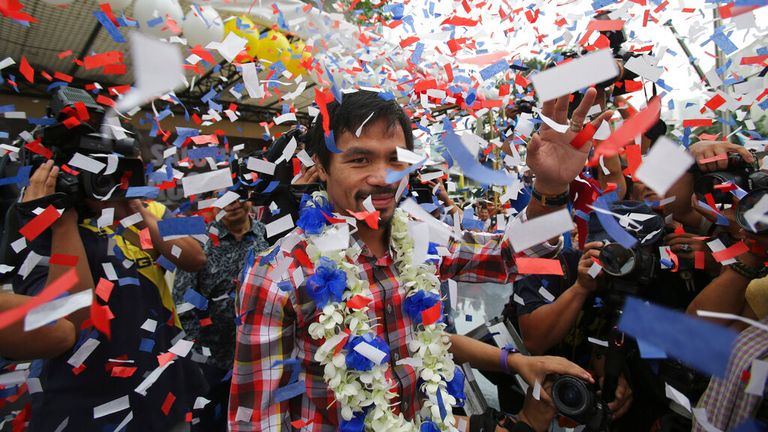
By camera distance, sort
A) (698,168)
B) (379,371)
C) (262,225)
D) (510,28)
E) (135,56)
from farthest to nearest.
→ (262,225) < (510,28) < (698,168) < (379,371) < (135,56)

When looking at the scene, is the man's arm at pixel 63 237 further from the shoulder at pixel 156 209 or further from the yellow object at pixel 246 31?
the yellow object at pixel 246 31

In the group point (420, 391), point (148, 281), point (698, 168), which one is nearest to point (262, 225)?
point (148, 281)

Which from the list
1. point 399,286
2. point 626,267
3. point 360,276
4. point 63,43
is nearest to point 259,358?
point 360,276

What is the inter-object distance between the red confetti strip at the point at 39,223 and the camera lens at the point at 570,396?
1.84 meters

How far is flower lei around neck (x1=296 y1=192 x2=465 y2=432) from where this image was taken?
1.17 m

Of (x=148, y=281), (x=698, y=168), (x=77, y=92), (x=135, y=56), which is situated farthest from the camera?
(x=148, y=281)

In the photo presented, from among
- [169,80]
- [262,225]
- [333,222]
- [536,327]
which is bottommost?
[262,225]

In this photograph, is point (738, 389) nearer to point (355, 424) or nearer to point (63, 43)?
point (355, 424)

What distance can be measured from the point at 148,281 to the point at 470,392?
1.73m

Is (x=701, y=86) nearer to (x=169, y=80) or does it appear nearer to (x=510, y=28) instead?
(x=510, y=28)

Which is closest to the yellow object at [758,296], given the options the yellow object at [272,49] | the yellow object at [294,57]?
the yellow object at [294,57]

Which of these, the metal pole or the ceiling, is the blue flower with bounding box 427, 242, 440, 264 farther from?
the ceiling

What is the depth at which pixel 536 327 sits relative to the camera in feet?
5.58

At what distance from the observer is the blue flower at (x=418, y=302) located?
134 centimetres
